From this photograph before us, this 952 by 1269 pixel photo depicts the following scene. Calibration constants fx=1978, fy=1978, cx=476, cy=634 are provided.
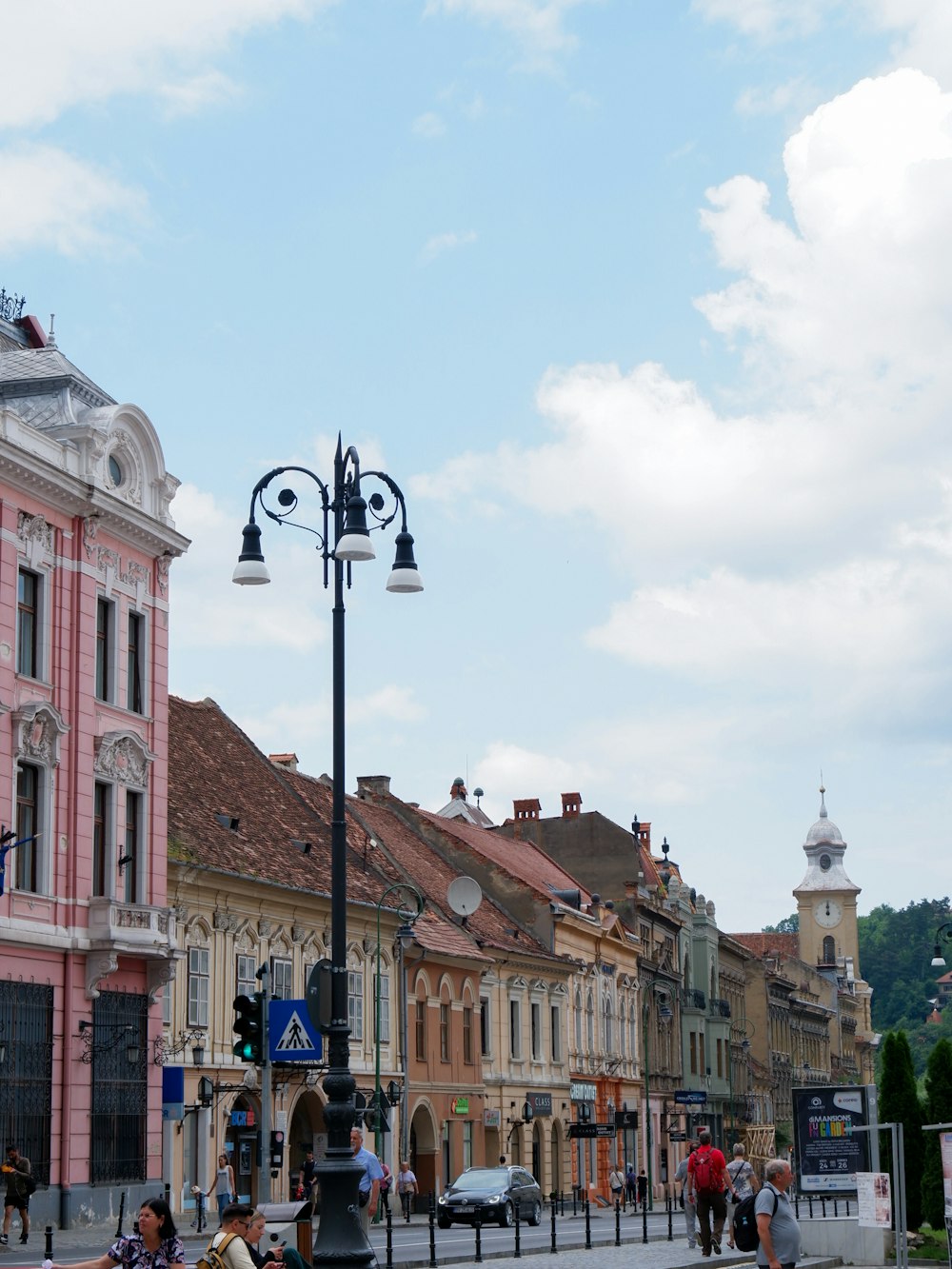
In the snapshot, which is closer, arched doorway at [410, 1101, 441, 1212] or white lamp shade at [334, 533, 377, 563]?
white lamp shade at [334, 533, 377, 563]

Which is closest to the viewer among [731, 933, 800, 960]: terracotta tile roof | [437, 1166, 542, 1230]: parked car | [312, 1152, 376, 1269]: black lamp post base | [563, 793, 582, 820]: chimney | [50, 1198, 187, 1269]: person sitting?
[50, 1198, 187, 1269]: person sitting

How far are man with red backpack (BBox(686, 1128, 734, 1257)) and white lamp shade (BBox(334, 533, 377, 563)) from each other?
13428mm

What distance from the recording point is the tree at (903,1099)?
35.1 m

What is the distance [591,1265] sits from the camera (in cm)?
2808

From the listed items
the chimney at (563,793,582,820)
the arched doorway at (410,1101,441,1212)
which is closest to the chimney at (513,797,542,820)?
the chimney at (563,793,582,820)

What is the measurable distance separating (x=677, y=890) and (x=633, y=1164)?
18.9 meters

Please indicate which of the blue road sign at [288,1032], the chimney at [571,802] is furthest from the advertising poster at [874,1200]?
the chimney at [571,802]

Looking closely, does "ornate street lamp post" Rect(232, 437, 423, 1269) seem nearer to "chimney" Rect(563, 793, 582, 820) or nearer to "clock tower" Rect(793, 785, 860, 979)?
"chimney" Rect(563, 793, 582, 820)

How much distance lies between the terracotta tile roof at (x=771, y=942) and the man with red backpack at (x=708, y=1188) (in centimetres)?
9564

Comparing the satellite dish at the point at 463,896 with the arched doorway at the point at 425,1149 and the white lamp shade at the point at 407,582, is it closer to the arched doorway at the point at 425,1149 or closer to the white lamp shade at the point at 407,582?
the arched doorway at the point at 425,1149

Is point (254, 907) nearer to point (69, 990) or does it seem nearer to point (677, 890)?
point (69, 990)

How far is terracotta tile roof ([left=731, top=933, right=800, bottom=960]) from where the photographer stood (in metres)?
141

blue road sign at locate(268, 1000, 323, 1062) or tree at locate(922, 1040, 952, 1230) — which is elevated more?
blue road sign at locate(268, 1000, 323, 1062)

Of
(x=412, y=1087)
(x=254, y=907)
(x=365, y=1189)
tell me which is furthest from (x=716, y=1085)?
(x=365, y=1189)
